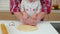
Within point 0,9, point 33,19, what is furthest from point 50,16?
point 33,19

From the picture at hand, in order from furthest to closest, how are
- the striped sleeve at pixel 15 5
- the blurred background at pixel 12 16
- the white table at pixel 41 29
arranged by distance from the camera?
the blurred background at pixel 12 16 → the striped sleeve at pixel 15 5 → the white table at pixel 41 29

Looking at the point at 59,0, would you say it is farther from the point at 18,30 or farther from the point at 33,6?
the point at 18,30

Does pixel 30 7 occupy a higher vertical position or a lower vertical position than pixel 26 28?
higher

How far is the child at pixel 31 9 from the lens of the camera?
1.03 m

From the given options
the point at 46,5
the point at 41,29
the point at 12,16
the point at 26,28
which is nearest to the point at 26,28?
the point at 26,28

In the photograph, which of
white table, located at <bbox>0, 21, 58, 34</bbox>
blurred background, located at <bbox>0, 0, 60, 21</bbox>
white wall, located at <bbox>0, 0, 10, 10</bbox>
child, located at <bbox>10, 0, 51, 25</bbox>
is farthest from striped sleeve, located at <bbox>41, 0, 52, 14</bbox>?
white wall, located at <bbox>0, 0, 10, 10</bbox>

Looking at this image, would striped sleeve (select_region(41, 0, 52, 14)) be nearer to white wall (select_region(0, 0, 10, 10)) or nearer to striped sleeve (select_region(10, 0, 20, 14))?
striped sleeve (select_region(10, 0, 20, 14))

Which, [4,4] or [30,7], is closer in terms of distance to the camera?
[30,7]

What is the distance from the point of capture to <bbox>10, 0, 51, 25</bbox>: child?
1.03 meters

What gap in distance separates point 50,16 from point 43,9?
0.67 m

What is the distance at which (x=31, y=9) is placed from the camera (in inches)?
41.3

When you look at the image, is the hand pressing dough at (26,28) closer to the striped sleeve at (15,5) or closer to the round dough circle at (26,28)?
the round dough circle at (26,28)

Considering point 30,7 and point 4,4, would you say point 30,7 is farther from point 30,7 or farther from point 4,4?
point 4,4

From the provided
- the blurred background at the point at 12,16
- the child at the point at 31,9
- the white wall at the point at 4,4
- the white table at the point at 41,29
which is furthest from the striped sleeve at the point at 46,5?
the white wall at the point at 4,4
